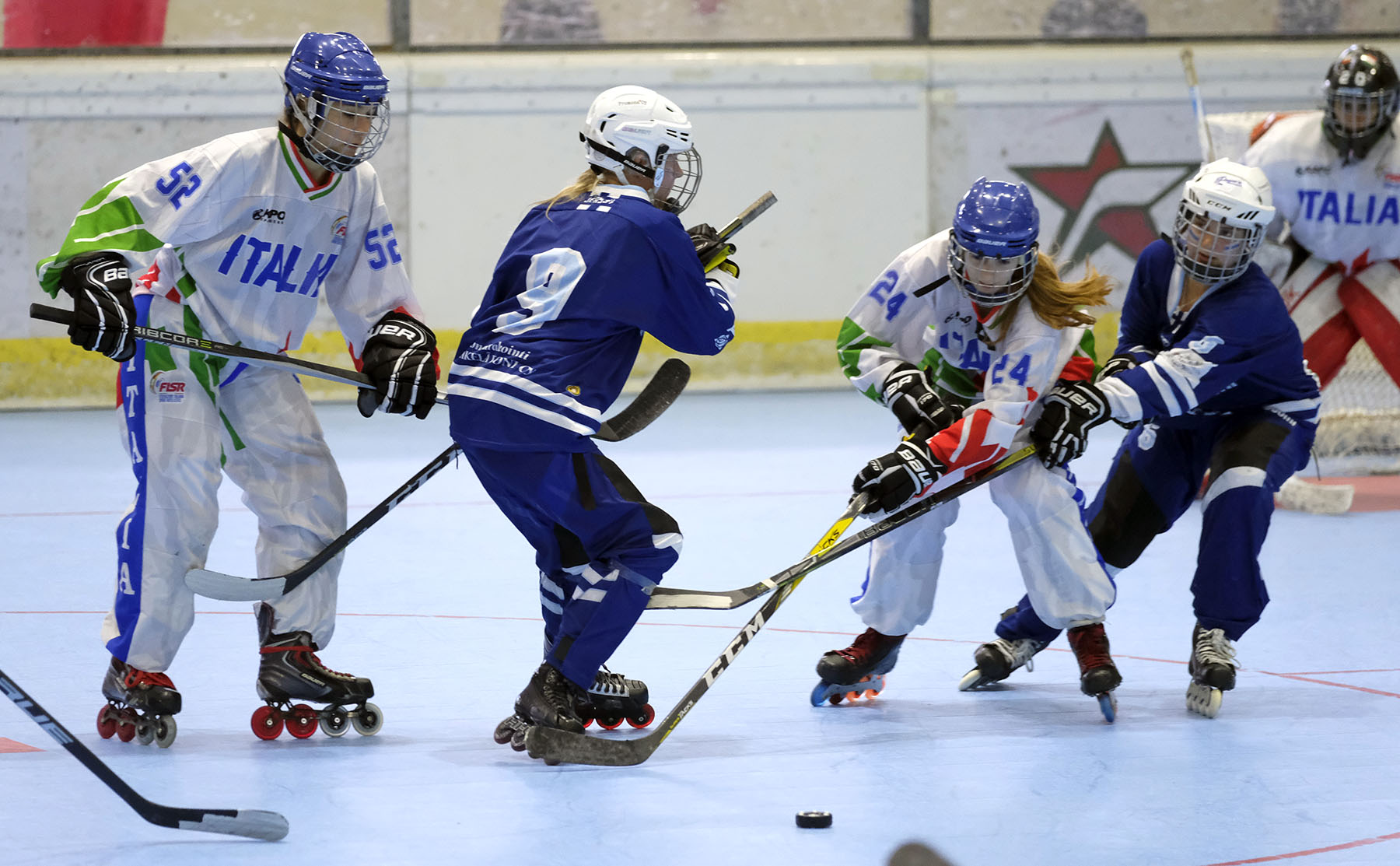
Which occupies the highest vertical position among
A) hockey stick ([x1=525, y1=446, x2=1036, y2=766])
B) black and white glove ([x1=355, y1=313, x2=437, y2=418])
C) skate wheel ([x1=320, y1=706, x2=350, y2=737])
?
black and white glove ([x1=355, y1=313, x2=437, y2=418])

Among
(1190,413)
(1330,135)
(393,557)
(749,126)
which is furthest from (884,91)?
(1190,413)

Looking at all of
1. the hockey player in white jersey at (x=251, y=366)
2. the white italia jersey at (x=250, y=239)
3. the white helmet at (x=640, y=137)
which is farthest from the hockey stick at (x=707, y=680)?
the white italia jersey at (x=250, y=239)

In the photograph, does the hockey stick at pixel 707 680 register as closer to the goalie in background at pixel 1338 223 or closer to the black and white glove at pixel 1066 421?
the black and white glove at pixel 1066 421

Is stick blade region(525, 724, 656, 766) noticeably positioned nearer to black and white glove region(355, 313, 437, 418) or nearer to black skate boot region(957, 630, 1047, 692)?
A: black and white glove region(355, 313, 437, 418)

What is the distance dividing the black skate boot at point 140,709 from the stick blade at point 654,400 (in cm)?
115

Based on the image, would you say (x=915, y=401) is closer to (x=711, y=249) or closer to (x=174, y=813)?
(x=711, y=249)

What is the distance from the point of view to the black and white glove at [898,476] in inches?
142

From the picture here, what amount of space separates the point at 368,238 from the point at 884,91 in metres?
7.07

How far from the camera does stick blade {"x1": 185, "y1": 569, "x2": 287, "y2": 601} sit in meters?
3.38

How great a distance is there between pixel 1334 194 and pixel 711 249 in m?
3.55

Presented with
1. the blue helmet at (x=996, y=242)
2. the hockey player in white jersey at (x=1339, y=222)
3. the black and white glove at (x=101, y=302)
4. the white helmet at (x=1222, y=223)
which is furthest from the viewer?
the hockey player in white jersey at (x=1339, y=222)

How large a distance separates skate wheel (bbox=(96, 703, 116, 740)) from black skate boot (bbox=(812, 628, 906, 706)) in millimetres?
1558

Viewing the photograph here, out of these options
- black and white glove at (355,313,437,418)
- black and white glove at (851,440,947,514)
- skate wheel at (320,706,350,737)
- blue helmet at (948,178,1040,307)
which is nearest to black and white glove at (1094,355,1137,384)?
blue helmet at (948,178,1040,307)

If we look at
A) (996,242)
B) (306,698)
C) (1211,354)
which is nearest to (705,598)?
(306,698)
